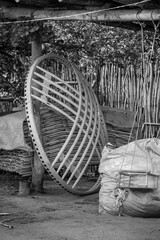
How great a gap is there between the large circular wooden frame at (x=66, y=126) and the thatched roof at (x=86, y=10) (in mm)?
645

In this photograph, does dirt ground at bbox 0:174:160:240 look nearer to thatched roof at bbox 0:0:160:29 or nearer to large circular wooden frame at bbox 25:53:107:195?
large circular wooden frame at bbox 25:53:107:195

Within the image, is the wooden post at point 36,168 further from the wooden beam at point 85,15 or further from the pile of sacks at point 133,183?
the pile of sacks at point 133,183

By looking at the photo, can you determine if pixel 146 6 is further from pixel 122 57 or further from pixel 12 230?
pixel 122 57

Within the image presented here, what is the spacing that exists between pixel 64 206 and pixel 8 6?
3.02 meters

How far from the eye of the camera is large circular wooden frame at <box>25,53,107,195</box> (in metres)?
7.02

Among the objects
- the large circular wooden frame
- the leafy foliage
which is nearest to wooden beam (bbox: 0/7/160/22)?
the leafy foliage

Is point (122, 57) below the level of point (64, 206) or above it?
above

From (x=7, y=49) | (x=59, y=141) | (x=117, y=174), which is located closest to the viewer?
(x=117, y=174)

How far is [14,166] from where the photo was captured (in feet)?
25.6

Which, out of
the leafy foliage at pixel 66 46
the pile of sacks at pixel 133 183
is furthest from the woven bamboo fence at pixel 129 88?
the pile of sacks at pixel 133 183

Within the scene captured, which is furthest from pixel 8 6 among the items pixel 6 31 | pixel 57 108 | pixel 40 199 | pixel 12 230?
pixel 12 230

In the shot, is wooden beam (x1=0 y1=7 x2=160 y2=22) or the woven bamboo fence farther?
the woven bamboo fence

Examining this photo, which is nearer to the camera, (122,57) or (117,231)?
(117,231)

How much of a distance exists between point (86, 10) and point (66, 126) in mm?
1729
